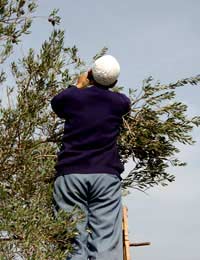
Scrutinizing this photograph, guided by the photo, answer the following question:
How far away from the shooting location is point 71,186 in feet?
21.5

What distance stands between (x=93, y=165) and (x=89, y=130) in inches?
15.6

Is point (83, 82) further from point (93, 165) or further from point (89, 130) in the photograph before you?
point (93, 165)

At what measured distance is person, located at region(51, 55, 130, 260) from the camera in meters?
6.56

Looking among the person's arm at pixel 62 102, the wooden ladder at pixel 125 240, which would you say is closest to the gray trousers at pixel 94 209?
the wooden ladder at pixel 125 240

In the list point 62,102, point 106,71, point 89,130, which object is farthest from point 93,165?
point 106,71

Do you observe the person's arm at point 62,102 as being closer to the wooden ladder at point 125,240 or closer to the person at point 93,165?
the person at point 93,165

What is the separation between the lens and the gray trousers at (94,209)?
6504mm

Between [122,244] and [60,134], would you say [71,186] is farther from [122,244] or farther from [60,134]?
[60,134]

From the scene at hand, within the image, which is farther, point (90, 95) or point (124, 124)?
point (124, 124)

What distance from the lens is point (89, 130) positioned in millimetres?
6773

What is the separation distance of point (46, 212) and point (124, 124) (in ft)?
6.40

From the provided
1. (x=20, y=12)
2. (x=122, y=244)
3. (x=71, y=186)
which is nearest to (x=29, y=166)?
(x=71, y=186)

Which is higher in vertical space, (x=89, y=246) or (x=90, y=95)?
(x=90, y=95)

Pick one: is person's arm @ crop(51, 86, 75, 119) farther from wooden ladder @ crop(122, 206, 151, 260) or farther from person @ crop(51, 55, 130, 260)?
wooden ladder @ crop(122, 206, 151, 260)
